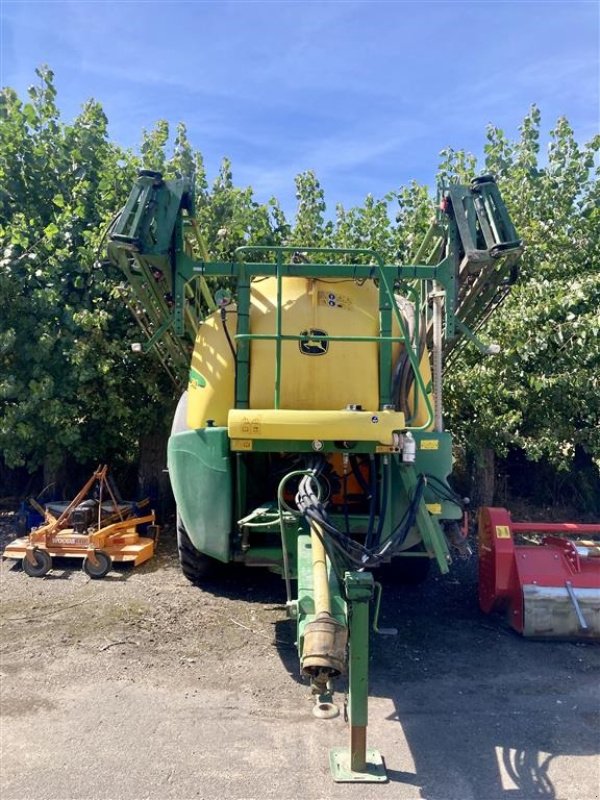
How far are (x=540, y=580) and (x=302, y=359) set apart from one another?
2.41 meters

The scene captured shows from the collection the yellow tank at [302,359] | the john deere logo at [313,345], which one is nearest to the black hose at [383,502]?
the yellow tank at [302,359]

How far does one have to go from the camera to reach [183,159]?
353 inches

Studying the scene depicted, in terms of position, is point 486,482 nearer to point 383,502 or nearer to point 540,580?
point 540,580

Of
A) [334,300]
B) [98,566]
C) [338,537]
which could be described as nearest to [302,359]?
[334,300]

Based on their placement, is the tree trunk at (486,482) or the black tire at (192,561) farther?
the tree trunk at (486,482)

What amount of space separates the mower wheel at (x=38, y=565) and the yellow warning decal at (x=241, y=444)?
2.92 meters

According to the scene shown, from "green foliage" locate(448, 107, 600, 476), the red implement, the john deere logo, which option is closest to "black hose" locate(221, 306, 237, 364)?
the john deere logo

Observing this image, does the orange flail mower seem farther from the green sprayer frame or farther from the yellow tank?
the yellow tank

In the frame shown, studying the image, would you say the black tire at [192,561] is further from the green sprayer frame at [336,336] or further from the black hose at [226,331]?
the black hose at [226,331]

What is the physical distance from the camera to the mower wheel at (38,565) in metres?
6.21

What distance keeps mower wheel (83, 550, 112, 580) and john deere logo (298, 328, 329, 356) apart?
295 centimetres

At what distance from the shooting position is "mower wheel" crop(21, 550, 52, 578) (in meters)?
6.21

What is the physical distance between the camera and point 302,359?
4664mm

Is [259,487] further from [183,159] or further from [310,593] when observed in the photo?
[183,159]
